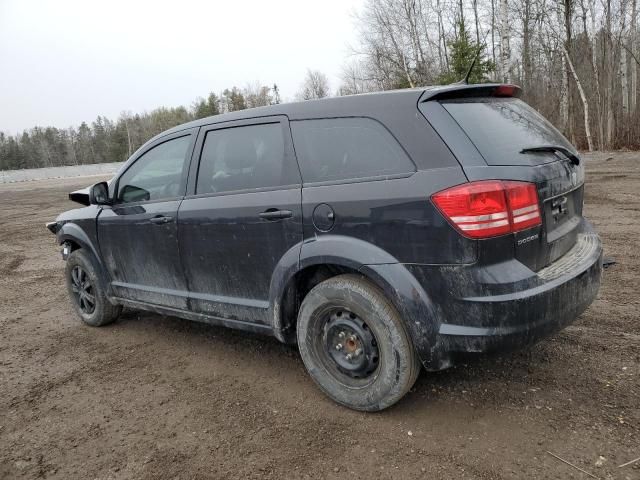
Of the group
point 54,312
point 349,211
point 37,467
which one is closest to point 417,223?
point 349,211

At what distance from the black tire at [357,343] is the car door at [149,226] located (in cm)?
127

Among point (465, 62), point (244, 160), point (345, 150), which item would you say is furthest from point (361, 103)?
point (465, 62)

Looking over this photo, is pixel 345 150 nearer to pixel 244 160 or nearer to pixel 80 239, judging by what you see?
pixel 244 160

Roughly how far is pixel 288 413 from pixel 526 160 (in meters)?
2.01

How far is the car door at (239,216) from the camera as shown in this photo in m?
3.08

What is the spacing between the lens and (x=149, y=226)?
3877mm

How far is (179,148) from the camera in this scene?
3.85 m

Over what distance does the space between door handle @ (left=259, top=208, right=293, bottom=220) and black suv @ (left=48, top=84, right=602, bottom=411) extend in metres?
0.01

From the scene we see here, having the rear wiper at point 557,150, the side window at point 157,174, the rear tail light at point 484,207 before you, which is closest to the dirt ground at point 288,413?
the rear tail light at point 484,207

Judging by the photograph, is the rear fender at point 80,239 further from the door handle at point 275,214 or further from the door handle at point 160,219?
the door handle at point 275,214

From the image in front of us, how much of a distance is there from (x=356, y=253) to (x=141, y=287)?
2.27 m

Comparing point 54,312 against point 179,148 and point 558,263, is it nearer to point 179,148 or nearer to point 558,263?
point 179,148

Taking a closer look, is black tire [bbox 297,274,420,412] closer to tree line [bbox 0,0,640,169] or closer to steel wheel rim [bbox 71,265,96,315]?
steel wheel rim [bbox 71,265,96,315]

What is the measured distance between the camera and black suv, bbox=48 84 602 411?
242 cm
